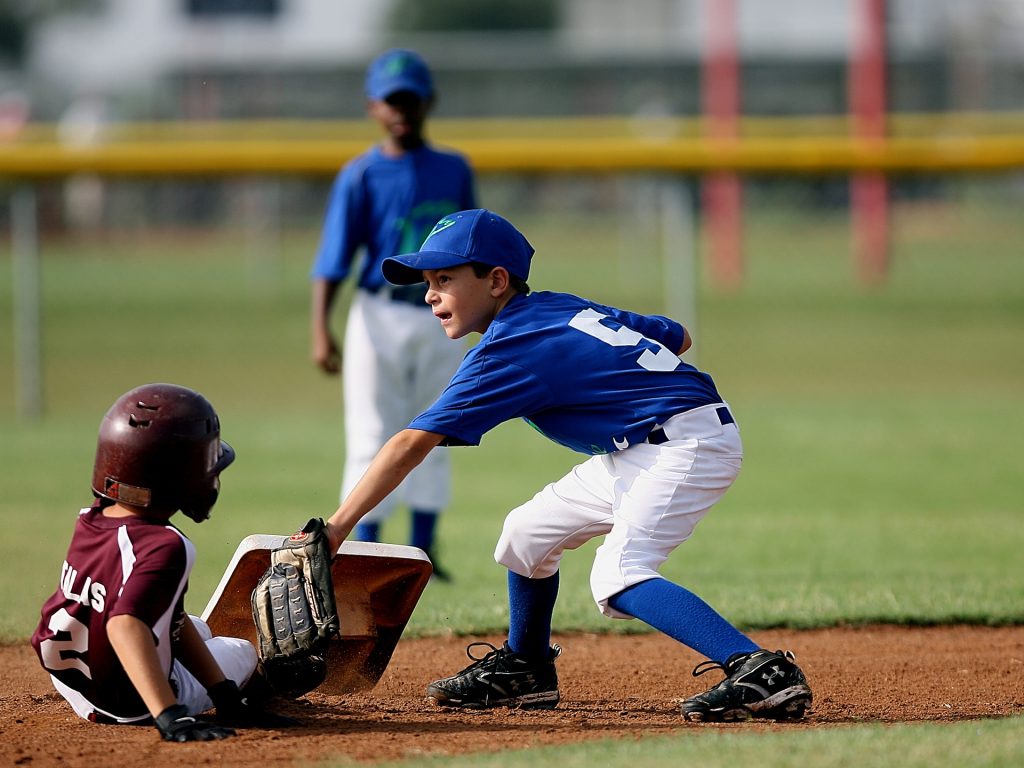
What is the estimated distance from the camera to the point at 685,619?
365 cm

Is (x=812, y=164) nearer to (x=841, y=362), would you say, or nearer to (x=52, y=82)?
(x=841, y=362)

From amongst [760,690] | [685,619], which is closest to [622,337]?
[685,619]

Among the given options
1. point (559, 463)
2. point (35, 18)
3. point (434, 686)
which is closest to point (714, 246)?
point (559, 463)

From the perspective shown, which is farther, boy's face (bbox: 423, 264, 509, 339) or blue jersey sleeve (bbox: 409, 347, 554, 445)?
boy's face (bbox: 423, 264, 509, 339)

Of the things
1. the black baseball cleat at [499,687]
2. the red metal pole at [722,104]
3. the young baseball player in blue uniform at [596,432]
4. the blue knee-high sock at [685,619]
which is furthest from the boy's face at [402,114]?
the red metal pole at [722,104]

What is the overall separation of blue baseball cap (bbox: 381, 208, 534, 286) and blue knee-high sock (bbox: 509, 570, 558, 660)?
0.93m

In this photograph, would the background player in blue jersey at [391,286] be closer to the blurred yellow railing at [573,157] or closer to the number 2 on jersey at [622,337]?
the number 2 on jersey at [622,337]

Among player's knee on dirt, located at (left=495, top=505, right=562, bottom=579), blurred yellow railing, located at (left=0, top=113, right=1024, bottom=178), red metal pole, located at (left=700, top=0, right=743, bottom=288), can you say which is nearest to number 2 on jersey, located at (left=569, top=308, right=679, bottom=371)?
player's knee on dirt, located at (left=495, top=505, right=562, bottom=579)

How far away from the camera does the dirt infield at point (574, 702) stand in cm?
339

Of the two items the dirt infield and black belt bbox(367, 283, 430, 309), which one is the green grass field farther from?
black belt bbox(367, 283, 430, 309)

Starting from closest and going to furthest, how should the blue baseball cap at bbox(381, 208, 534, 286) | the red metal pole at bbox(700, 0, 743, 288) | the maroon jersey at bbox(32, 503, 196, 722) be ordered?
the maroon jersey at bbox(32, 503, 196, 722), the blue baseball cap at bbox(381, 208, 534, 286), the red metal pole at bbox(700, 0, 743, 288)

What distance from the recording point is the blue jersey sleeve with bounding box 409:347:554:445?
3572 millimetres

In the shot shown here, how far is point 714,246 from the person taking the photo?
21984 millimetres

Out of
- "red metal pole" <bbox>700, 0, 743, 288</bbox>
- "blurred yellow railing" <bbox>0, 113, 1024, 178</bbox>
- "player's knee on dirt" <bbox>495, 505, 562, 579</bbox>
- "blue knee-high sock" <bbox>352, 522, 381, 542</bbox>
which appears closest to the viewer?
"player's knee on dirt" <bbox>495, 505, 562, 579</bbox>
